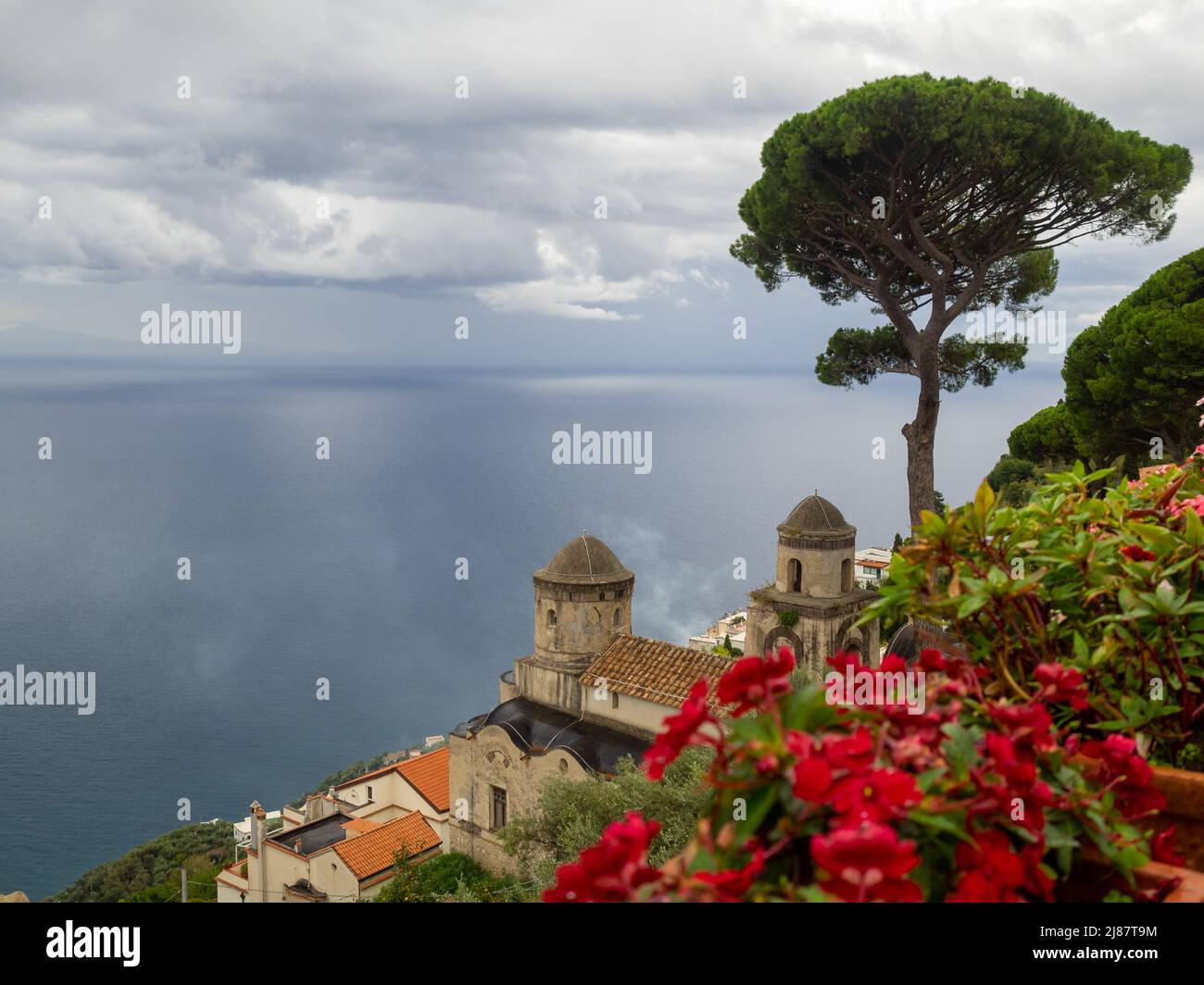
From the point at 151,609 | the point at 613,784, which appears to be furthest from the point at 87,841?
the point at 613,784

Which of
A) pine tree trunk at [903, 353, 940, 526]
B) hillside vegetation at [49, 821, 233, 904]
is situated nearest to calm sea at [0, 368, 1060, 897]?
hillside vegetation at [49, 821, 233, 904]

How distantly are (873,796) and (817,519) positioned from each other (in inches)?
703

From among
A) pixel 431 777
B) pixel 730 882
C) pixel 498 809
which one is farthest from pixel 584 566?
pixel 730 882

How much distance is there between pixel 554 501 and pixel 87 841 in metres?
80.1

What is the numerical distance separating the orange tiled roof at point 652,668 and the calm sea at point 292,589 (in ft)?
141

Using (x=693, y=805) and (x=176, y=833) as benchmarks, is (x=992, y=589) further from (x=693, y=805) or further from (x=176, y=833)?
(x=176, y=833)

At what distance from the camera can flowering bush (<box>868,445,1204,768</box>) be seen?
2.73 m

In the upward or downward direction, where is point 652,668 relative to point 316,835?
upward

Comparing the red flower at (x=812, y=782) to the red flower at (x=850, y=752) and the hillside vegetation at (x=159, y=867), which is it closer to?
the red flower at (x=850, y=752)

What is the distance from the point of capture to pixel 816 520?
62.4 ft

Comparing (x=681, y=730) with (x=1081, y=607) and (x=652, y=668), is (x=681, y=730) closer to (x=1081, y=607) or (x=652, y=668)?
(x=1081, y=607)

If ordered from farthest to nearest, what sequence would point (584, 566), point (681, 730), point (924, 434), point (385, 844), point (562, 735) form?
point (385, 844) → point (924, 434) → point (584, 566) → point (562, 735) → point (681, 730)

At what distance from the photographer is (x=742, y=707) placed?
2.07 m

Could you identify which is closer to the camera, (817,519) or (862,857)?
(862,857)
